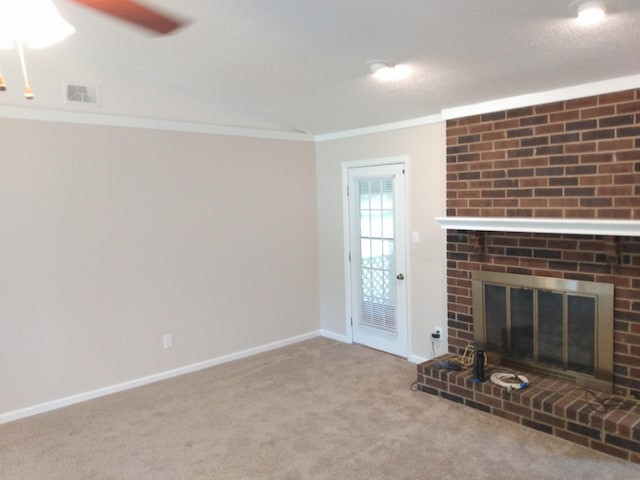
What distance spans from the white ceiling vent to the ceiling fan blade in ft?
7.18

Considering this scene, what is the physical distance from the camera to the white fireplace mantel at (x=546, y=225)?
2.82 m

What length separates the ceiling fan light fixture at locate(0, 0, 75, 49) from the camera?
1.52m

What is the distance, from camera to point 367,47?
2758 mm

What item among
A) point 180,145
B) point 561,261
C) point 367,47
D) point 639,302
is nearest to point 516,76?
point 367,47

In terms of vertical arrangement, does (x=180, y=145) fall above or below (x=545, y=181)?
above

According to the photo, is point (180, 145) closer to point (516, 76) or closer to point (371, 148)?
point (371, 148)

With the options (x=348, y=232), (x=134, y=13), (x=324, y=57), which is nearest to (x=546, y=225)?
(x=324, y=57)

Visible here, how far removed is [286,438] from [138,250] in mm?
2032

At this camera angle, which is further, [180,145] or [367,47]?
[180,145]

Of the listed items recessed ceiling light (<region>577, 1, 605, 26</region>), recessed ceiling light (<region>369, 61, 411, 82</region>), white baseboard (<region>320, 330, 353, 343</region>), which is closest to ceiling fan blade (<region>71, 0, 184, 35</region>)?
recessed ceiling light (<region>369, 61, 411, 82</region>)

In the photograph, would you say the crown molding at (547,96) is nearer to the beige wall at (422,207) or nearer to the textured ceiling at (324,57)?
the textured ceiling at (324,57)

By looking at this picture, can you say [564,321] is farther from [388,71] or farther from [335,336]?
[335,336]

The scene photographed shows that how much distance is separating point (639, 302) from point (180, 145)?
12.2ft

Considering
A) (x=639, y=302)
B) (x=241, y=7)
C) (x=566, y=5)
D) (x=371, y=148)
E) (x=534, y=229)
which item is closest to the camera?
(x=566, y=5)
